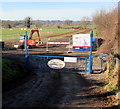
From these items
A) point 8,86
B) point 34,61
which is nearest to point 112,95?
point 8,86

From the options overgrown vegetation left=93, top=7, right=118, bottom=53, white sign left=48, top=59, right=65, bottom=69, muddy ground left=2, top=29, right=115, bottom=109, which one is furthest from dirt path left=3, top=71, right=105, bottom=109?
overgrown vegetation left=93, top=7, right=118, bottom=53

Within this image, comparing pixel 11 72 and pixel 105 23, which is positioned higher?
pixel 105 23

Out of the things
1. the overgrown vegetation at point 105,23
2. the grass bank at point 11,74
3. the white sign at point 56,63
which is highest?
the overgrown vegetation at point 105,23

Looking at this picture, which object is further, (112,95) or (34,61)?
(34,61)

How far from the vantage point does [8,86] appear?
10.7 m

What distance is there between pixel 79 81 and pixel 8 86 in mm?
4433

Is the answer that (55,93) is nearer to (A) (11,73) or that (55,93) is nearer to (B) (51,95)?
(B) (51,95)

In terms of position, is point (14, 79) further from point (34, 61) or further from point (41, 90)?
point (34, 61)

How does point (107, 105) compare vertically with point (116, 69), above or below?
below

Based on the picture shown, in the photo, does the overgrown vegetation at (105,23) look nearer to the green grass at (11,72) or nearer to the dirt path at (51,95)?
the dirt path at (51,95)

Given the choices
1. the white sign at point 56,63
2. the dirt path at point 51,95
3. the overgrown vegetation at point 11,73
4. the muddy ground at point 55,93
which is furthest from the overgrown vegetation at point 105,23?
the overgrown vegetation at point 11,73

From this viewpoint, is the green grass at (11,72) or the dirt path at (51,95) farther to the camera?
the green grass at (11,72)

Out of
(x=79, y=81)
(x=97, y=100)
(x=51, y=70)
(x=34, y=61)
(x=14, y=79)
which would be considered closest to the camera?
(x=97, y=100)

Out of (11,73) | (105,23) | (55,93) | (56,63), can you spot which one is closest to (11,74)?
(11,73)
